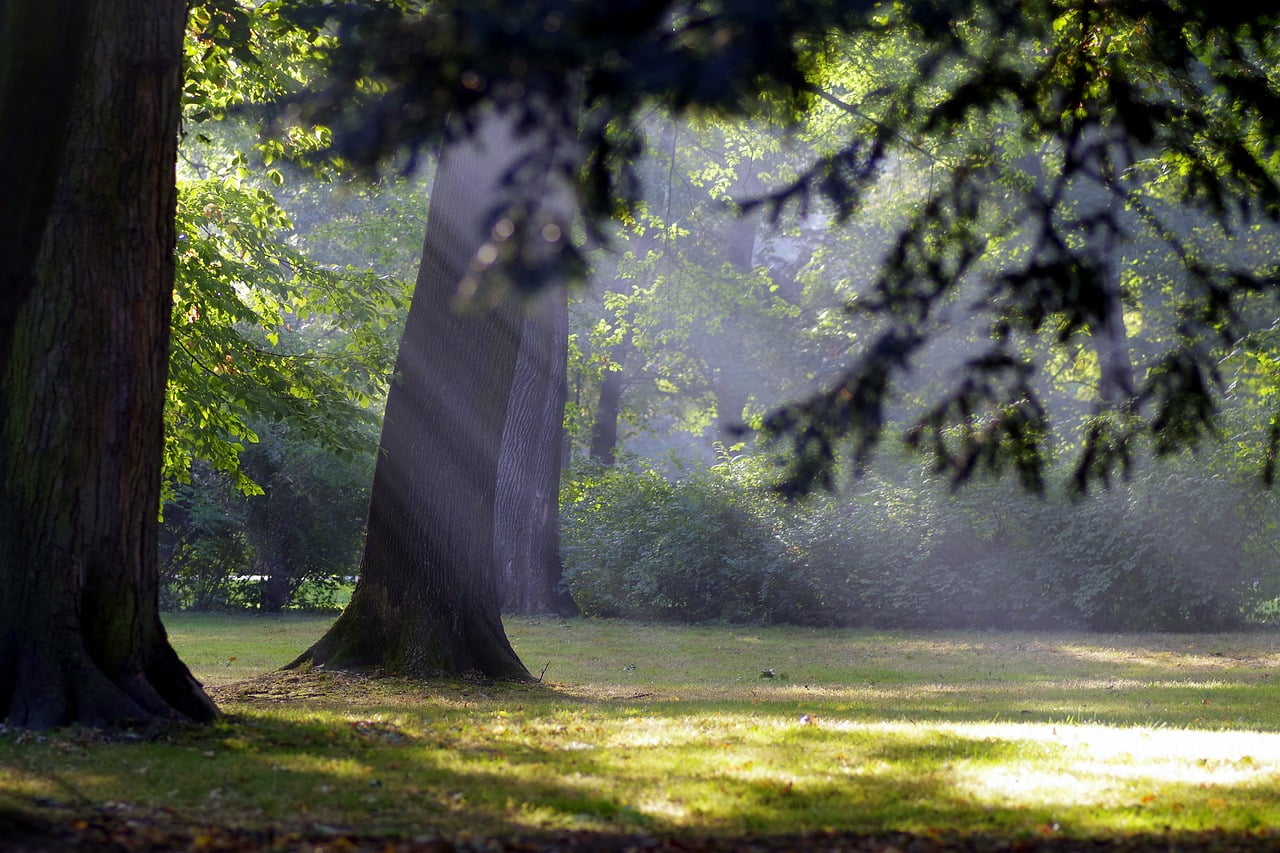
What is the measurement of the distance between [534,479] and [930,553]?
741 centimetres

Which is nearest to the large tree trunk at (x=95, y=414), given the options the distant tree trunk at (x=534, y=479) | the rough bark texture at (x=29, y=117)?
the rough bark texture at (x=29, y=117)

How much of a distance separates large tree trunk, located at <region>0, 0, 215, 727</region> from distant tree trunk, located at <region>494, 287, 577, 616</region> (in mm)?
14993

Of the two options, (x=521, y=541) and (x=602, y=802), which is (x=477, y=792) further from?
(x=521, y=541)

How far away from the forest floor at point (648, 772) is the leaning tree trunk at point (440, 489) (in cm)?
43

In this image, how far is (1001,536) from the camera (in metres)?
20.9

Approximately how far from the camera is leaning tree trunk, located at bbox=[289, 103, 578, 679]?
10.8m

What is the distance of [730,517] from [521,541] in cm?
398

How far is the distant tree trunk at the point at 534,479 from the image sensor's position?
2261 cm

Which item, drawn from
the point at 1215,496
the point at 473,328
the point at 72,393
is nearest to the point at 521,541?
the point at 1215,496

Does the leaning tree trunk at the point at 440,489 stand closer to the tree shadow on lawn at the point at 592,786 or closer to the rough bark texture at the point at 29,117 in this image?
the tree shadow on lawn at the point at 592,786

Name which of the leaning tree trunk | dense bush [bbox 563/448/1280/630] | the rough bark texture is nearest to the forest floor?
the leaning tree trunk

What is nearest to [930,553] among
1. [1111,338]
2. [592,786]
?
[1111,338]

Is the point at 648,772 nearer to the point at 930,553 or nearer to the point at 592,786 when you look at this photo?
the point at 592,786

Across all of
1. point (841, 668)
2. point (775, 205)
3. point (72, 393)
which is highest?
point (775, 205)
